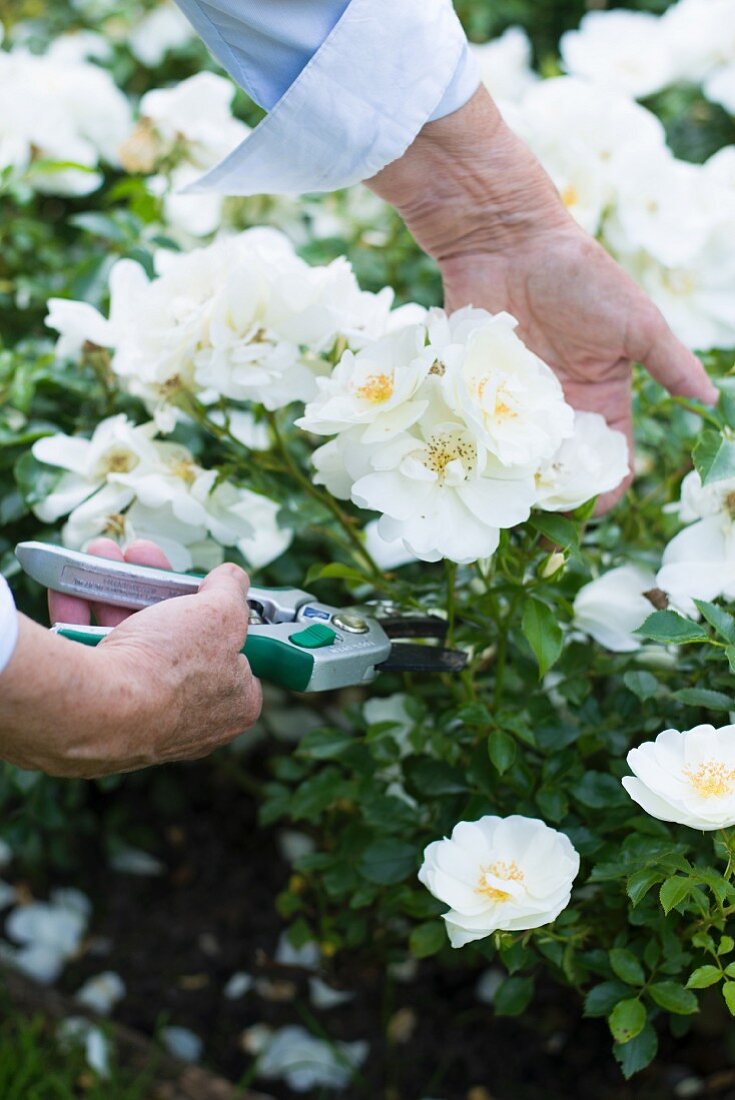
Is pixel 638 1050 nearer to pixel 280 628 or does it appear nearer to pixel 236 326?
pixel 280 628

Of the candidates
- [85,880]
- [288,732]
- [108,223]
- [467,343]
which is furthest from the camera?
[85,880]

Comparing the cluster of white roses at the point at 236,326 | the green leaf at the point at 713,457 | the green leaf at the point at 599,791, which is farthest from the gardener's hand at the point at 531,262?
the green leaf at the point at 599,791

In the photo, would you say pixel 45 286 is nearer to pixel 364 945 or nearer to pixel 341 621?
pixel 341 621

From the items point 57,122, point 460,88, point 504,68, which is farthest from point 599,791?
point 504,68

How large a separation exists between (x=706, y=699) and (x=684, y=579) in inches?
5.7

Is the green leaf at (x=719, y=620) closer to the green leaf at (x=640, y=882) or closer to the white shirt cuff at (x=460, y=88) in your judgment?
the green leaf at (x=640, y=882)

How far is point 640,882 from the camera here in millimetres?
1032

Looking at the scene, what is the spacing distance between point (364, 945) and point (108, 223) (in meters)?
1.12

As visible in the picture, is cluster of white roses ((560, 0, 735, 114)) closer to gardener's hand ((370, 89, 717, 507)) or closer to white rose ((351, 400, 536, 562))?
gardener's hand ((370, 89, 717, 507))

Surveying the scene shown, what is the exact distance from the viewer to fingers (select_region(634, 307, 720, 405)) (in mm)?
1416

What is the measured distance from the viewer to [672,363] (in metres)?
1.43

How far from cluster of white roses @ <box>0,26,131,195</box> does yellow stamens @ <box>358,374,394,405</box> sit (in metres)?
0.77

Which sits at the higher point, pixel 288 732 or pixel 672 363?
pixel 672 363

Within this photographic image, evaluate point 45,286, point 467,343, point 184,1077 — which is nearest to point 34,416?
point 45,286
